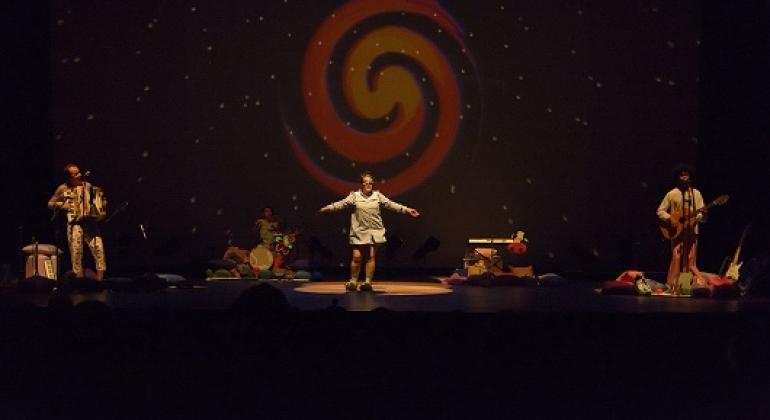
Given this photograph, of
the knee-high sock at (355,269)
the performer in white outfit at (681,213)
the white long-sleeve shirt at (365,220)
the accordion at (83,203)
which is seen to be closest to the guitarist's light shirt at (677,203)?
the performer in white outfit at (681,213)

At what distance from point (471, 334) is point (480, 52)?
5.85 m

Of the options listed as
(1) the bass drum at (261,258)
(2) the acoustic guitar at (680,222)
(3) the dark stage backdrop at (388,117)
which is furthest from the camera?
(3) the dark stage backdrop at (388,117)

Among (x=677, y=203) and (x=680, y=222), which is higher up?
(x=677, y=203)

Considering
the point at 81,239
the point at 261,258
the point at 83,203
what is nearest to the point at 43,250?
the point at 81,239

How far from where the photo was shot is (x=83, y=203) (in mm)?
8586

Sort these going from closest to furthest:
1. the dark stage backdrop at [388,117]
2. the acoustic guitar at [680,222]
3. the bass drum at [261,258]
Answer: the acoustic guitar at [680,222] → the bass drum at [261,258] → the dark stage backdrop at [388,117]

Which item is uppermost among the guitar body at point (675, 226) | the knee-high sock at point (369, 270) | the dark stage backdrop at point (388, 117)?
the dark stage backdrop at point (388, 117)

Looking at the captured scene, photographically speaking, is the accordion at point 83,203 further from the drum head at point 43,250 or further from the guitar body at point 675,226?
the guitar body at point 675,226

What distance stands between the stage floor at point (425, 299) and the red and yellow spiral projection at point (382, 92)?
1959 millimetres

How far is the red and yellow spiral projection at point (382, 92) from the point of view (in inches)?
411

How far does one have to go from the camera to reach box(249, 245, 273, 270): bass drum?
9.82 metres

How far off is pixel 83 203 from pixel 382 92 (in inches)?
138

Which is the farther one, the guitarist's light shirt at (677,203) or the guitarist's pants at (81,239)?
the guitarist's pants at (81,239)

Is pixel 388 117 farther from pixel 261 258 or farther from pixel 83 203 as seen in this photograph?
pixel 83 203
